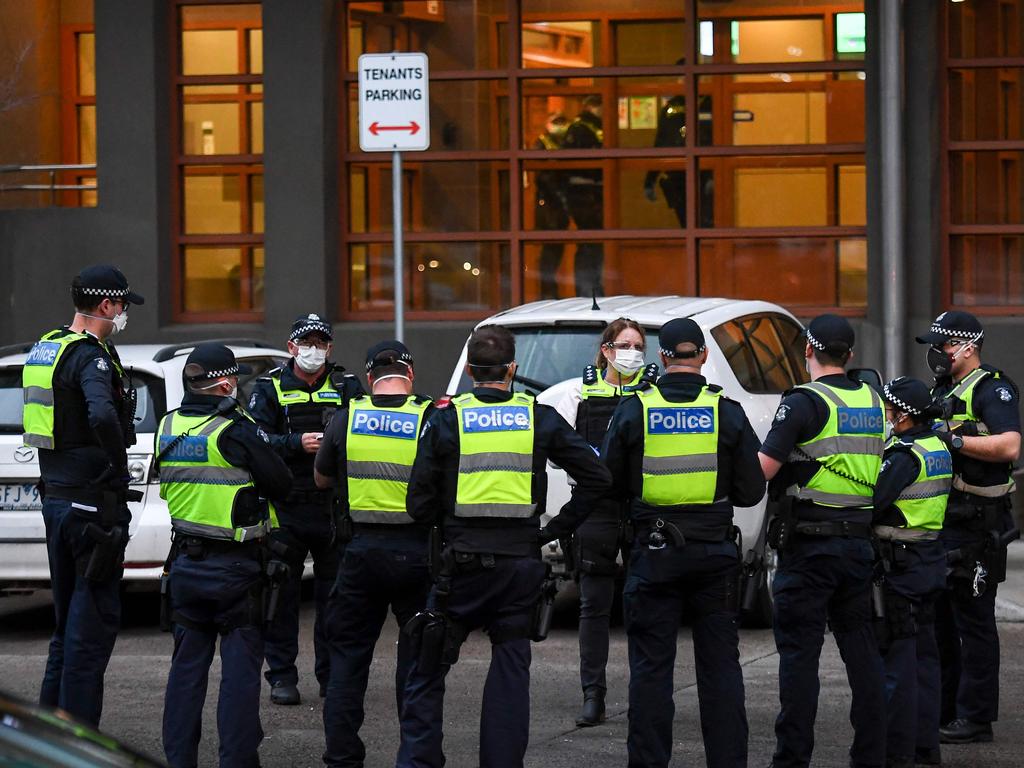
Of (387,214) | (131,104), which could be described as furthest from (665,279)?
(131,104)

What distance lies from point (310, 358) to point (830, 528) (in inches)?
110

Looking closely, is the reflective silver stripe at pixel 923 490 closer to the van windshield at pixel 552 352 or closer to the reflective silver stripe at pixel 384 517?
the reflective silver stripe at pixel 384 517

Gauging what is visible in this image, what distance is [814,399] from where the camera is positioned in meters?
6.86

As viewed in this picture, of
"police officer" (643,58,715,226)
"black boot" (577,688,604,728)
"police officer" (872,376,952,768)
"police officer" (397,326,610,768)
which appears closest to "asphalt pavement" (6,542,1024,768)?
"black boot" (577,688,604,728)

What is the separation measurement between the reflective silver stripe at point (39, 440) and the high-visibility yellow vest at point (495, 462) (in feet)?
6.64

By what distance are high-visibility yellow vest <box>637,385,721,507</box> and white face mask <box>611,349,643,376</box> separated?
5.19 ft

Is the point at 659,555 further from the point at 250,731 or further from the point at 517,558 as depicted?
the point at 250,731

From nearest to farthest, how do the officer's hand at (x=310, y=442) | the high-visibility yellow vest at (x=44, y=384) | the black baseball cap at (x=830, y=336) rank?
the black baseball cap at (x=830, y=336) < the high-visibility yellow vest at (x=44, y=384) < the officer's hand at (x=310, y=442)

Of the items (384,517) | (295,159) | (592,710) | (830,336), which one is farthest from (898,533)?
(295,159)

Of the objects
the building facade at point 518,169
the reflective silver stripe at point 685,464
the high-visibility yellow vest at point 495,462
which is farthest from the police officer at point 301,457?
the building facade at point 518,169

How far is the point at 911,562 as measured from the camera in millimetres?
7195

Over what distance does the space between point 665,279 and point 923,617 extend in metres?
8.41

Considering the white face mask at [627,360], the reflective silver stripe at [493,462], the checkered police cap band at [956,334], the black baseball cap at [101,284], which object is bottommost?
the reflective silver stripe at [493,462]

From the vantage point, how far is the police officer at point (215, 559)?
6.79 meters
